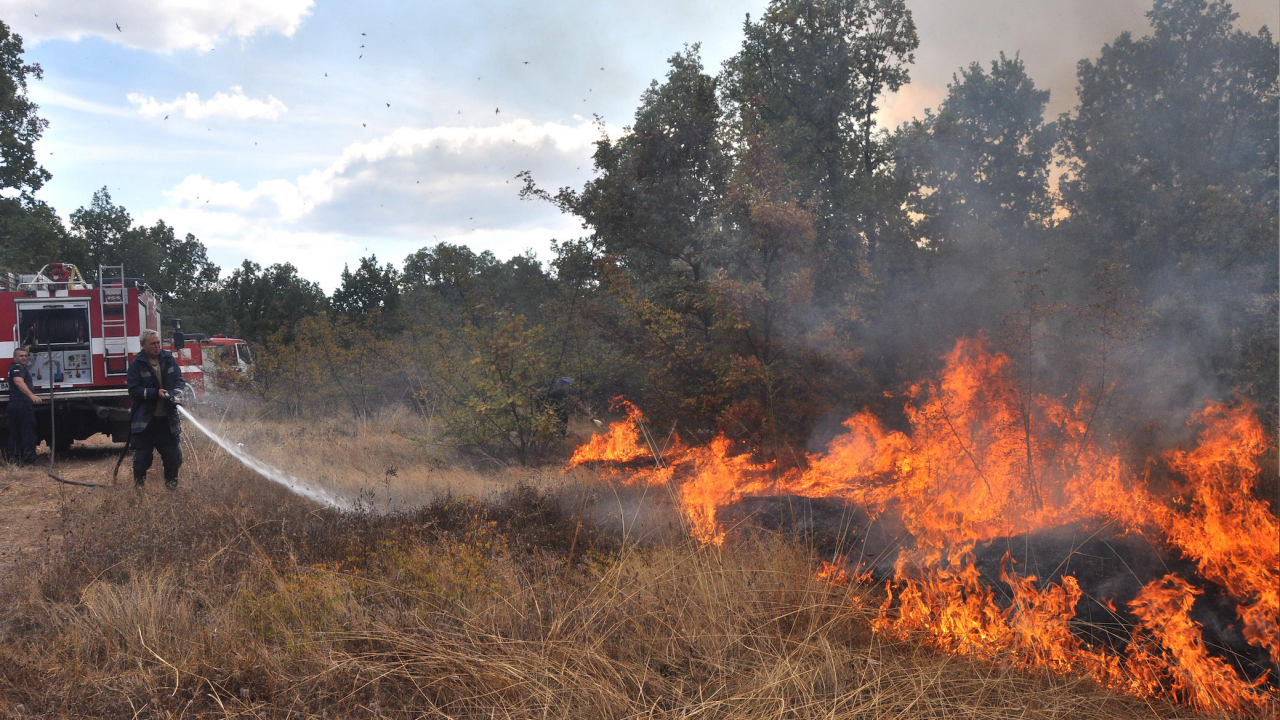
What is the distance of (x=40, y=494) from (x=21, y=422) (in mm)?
2680

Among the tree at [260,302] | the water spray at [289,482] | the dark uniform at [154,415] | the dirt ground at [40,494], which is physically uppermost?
the tree at [260,302]

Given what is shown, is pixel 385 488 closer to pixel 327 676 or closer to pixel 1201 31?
pixel 327 676

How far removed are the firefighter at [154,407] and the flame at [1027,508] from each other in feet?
17.0

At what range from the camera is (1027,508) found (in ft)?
18.6

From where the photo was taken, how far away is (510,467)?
1010cm

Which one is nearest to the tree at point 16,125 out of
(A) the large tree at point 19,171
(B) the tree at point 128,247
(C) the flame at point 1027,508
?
(A) the large tree at point 19,171

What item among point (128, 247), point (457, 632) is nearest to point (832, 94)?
point (457, 632)

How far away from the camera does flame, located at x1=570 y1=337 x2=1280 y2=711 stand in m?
3.93

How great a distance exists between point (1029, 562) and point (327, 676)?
14.0 feet

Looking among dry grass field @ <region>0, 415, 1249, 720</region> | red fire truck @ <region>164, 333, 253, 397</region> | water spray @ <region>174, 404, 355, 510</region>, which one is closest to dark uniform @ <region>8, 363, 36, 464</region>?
water spray @ <region>174, 404, 355, 510</region>

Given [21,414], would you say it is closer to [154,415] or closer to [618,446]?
[154,415]

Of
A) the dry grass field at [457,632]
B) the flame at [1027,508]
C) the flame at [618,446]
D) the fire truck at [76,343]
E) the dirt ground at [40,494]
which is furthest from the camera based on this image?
the fire truck at [76,343]

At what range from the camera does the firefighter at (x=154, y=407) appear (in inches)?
310

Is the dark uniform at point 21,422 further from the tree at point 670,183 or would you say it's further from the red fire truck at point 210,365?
the tree at point 670,183
